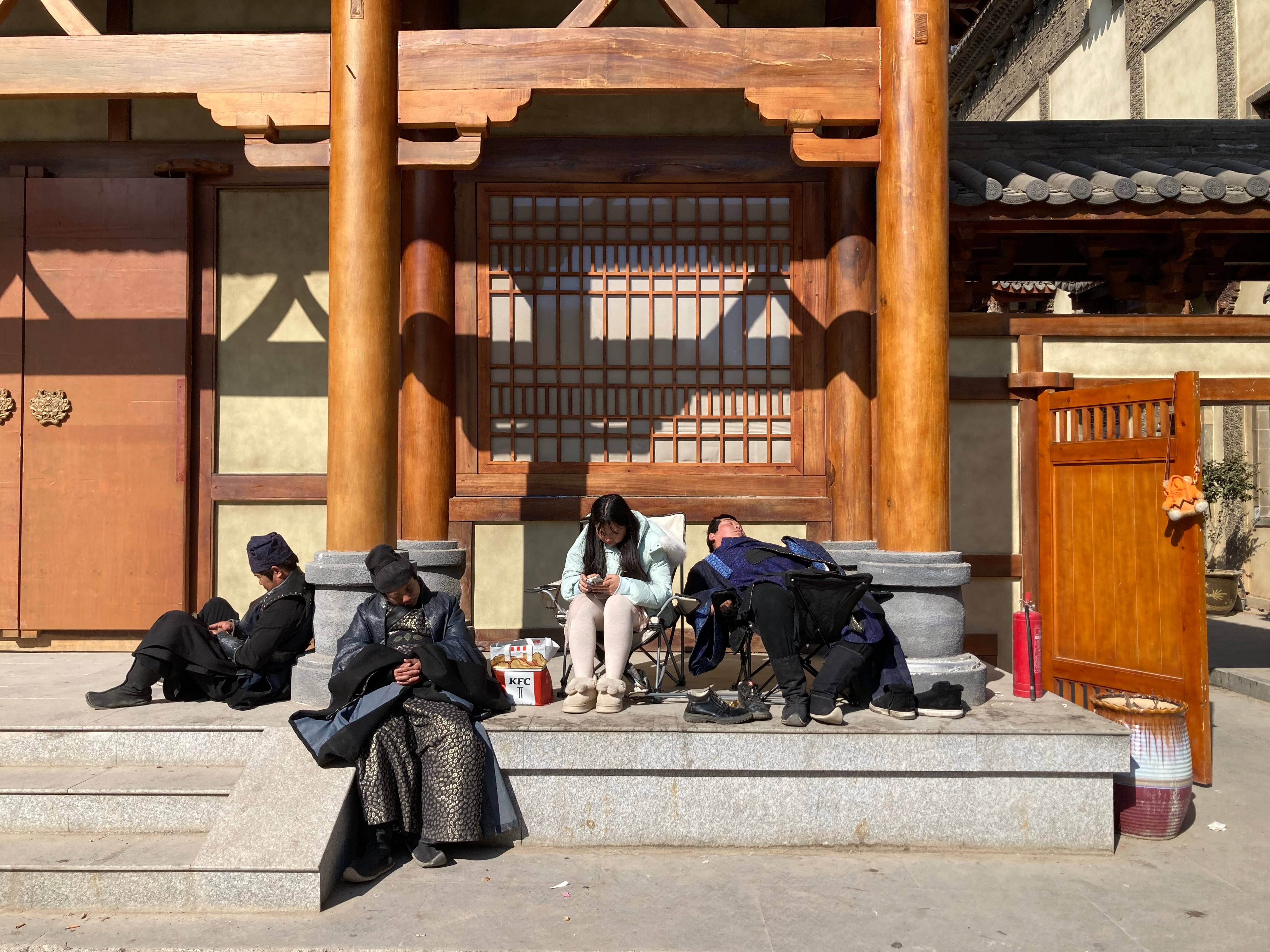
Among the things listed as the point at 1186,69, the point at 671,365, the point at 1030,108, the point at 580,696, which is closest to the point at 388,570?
the point at 580,696

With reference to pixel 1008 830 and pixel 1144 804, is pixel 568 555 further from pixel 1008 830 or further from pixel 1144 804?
pixel 1144 804

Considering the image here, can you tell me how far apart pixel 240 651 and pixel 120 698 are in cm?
57

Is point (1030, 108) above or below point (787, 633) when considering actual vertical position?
above

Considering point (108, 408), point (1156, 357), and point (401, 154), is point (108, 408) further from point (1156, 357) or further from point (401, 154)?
point (1156, 357)

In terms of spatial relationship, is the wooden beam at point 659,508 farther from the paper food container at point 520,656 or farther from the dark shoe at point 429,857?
the dark shoe at point 429,857

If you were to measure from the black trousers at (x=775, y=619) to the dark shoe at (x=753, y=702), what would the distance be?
20 cm

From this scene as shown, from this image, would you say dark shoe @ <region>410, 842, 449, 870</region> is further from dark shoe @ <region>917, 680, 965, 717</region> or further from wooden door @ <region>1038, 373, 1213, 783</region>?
wooden door @ <region>1038, 373, 1213, 783</region>

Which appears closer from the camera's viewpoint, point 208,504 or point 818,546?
point 818,546

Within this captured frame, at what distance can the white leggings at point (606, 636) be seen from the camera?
4.66m

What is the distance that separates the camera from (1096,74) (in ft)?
59.2

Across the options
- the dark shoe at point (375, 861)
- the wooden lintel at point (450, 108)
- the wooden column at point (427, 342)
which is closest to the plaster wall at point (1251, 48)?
the wooden column at point (427, 342)

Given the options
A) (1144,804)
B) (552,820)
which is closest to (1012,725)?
(1144,804)

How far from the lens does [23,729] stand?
14.8 ft

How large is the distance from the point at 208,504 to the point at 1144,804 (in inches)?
223
